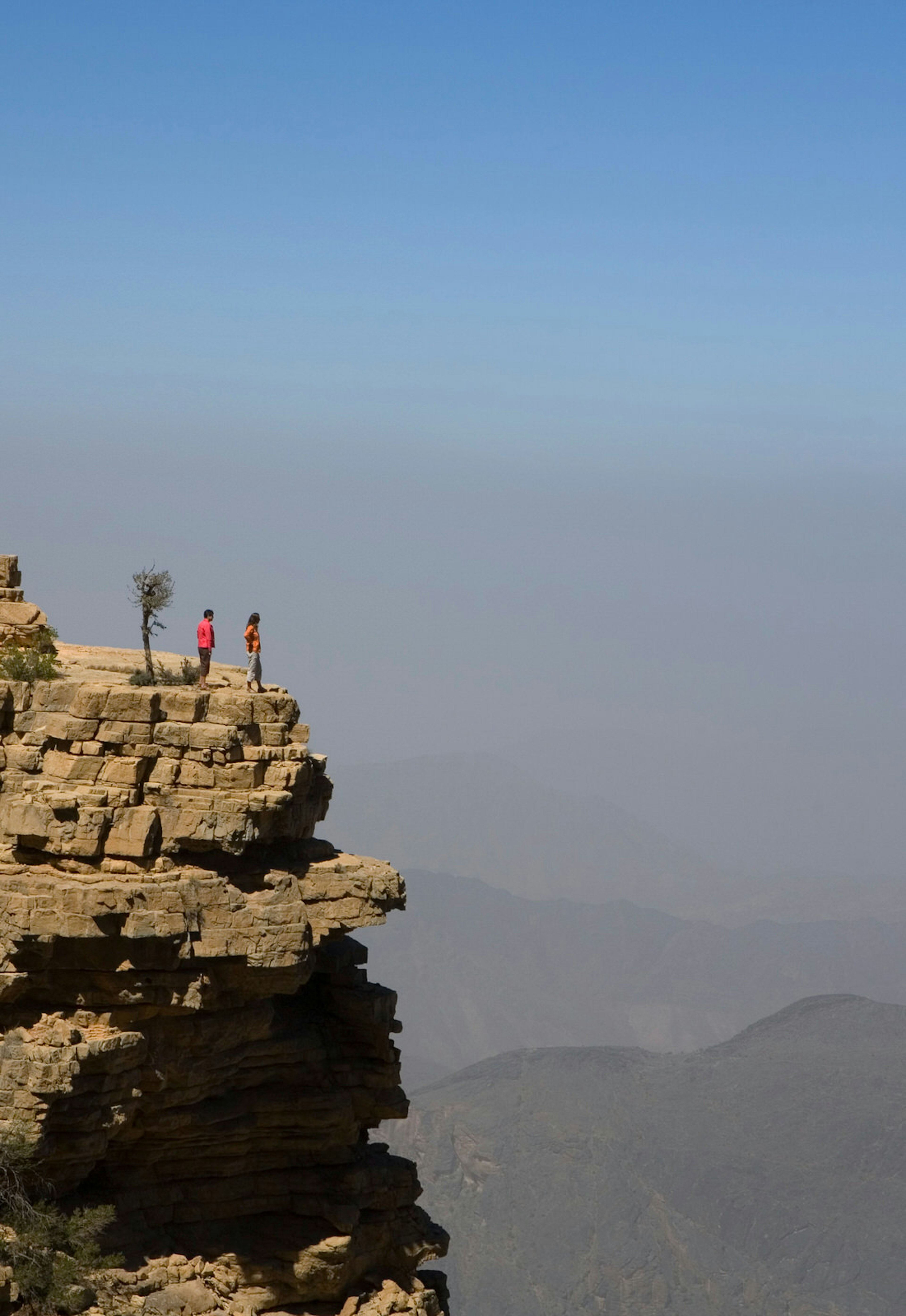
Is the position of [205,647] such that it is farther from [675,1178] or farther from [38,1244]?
[675,1178]

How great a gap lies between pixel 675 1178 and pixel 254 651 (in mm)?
82980

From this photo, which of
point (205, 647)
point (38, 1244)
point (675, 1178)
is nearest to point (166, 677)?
point (205, 647)

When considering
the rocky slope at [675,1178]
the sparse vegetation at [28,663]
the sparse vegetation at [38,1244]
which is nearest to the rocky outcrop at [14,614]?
the sparse vegetation at [28,663]

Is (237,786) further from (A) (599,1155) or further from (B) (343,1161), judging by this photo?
(A) (599,1155)

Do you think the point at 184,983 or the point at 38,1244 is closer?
the point at 38,1244

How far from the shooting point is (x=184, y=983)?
3019 centimetres

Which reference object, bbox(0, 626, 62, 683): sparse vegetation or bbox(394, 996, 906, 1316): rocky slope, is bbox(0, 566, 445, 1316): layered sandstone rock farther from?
bbox(394, 996, 906, 1316): rocky slope

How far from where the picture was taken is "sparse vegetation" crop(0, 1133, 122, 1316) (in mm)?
28969

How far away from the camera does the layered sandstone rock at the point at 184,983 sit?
29328mm

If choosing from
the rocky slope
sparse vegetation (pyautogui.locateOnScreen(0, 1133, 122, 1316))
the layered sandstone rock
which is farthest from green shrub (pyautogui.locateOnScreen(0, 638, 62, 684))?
the rocky slope

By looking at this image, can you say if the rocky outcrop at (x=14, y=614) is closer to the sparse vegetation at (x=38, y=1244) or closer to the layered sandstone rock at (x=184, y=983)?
the layered sandstone rock at (x=184, y=983)

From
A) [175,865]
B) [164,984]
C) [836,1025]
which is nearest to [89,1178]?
[164,984]

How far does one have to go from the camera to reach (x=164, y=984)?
30.1 metres

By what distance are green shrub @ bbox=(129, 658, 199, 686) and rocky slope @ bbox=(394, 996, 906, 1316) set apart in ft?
217
